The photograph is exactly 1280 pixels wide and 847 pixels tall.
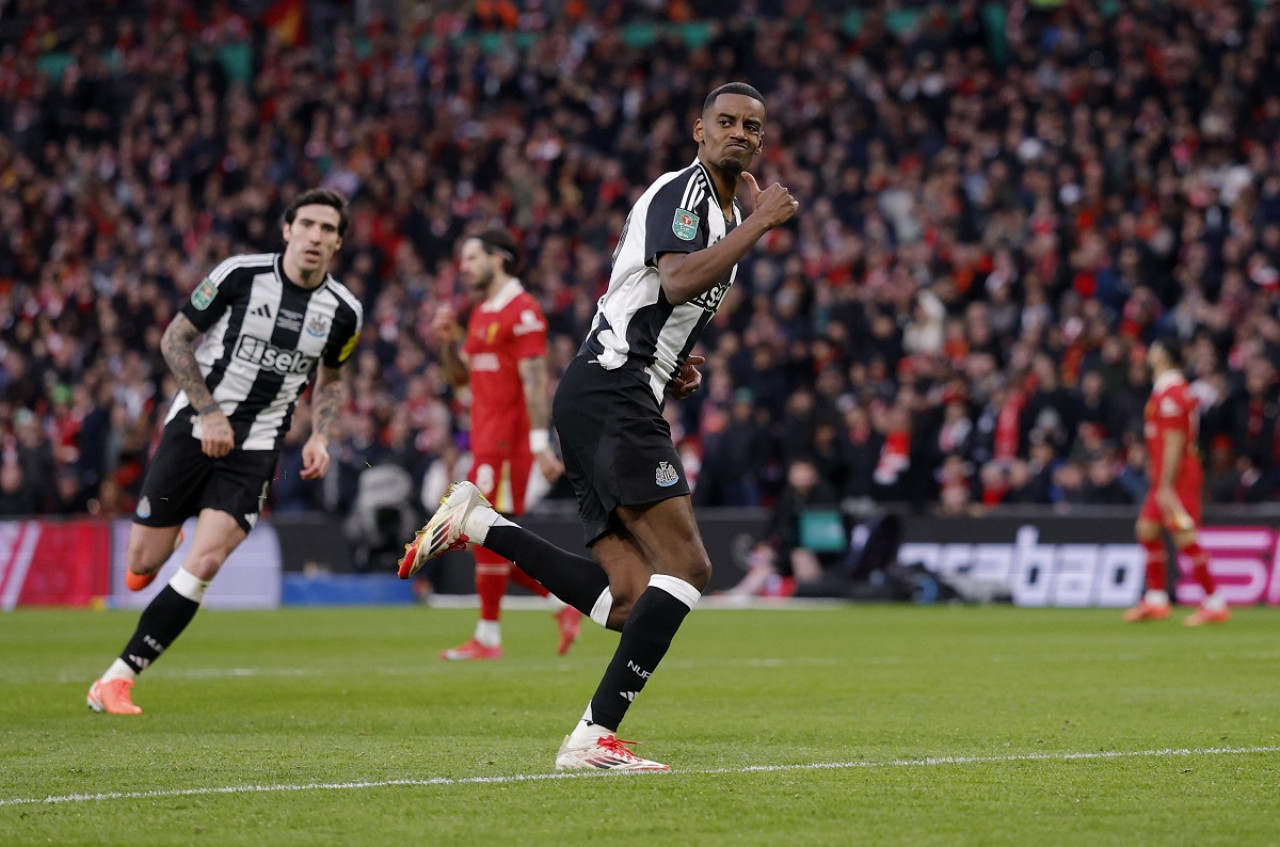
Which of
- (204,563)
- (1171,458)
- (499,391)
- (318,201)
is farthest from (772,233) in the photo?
(204,563)

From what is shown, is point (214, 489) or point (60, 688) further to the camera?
point (60, 688)

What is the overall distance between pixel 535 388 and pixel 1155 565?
7281mm

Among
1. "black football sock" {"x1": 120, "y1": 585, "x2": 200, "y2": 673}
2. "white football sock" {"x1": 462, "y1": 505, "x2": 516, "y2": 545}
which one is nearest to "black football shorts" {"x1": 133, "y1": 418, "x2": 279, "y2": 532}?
"black football sock" {"x1": 120, "y1": 585, "x2": 200, "y2": 673}

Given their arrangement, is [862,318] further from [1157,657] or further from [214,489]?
[214,489]

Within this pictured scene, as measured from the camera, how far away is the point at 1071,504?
20188mm

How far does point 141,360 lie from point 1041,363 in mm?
14043

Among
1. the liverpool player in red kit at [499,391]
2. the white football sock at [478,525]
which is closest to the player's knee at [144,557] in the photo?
the white football sock at [478,525]

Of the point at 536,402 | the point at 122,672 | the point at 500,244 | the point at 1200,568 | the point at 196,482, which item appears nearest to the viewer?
the point at 122,672

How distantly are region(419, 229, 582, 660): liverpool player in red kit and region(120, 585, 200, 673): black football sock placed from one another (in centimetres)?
357

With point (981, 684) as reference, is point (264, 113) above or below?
above

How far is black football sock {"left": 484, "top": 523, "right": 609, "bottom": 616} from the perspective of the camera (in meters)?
7.10

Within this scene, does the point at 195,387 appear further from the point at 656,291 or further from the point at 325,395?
the point at 656,291

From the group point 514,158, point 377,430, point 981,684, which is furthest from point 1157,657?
point 514,158

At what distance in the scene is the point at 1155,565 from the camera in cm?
1698
